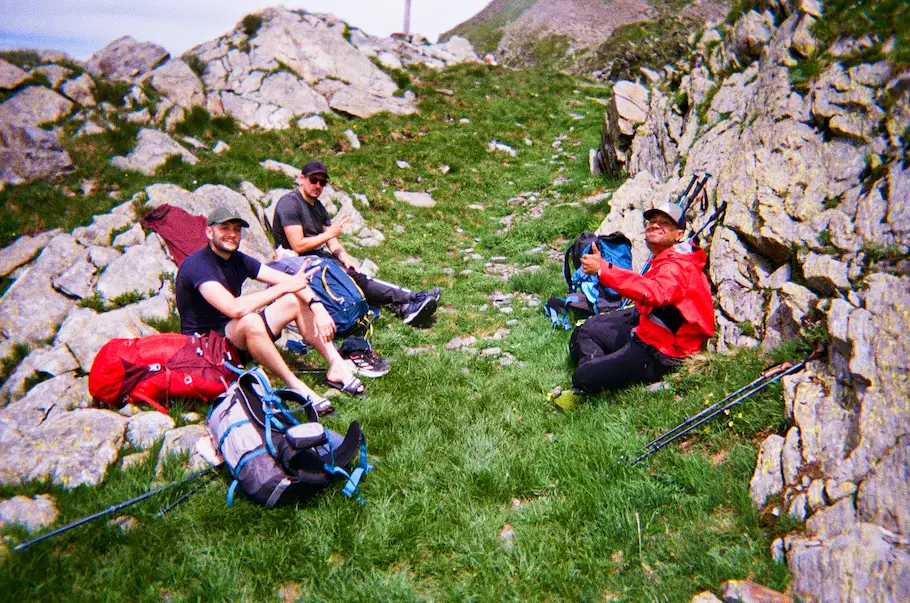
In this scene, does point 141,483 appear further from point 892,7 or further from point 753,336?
point 892,7

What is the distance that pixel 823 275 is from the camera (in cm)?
452

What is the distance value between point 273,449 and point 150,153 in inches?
439

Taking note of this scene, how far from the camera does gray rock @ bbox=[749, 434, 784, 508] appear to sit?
3.52 metres

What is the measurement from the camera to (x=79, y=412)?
4965mm

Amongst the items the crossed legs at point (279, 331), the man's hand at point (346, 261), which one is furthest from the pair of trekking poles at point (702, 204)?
the man's hand at point (346, 261)

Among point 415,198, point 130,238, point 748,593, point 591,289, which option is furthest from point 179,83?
point 748,593

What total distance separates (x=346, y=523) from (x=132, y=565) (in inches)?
59.6

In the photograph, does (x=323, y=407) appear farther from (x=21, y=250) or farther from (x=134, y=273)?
(x=21, y=250)

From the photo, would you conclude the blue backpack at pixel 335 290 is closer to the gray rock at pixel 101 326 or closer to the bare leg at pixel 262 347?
the bare leg at pixel 262 347

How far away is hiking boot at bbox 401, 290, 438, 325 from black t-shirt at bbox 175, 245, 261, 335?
8.48ft

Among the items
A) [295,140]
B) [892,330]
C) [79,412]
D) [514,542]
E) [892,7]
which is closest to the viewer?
[892,330]

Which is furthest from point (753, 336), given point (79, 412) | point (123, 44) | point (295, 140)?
point (123, 44)

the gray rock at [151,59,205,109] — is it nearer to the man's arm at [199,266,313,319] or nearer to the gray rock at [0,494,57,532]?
the man's arm at [199,266,313,319]

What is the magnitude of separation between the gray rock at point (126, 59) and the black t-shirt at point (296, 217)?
1148 cm
